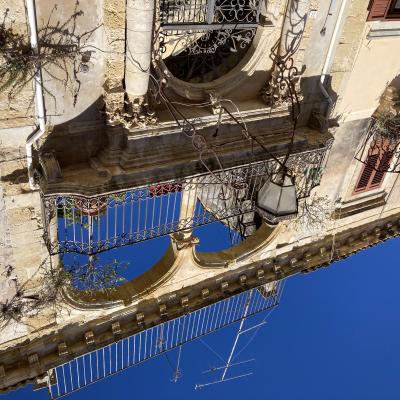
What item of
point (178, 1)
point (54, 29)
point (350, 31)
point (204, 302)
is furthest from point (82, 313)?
point (350, 31)

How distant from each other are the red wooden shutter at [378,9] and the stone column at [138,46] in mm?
4311

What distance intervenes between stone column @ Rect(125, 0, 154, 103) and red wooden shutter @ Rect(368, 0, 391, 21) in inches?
170

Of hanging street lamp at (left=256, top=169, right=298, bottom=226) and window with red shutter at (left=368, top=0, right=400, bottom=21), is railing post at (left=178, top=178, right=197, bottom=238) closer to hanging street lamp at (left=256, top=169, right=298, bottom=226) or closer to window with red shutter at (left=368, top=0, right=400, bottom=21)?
hanging street lamp at (left=256, top=169, right=298, bottom=226)

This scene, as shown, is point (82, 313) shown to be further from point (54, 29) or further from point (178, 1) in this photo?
point (178, 1)

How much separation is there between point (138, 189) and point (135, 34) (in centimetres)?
201

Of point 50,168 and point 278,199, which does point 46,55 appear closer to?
point 50,168

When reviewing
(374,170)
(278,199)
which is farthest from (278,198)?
(374,170)

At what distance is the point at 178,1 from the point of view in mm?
6793

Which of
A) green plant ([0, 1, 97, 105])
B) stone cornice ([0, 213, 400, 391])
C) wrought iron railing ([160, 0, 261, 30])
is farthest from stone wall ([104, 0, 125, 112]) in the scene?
stone cornice ([0, 213, 400, 391])

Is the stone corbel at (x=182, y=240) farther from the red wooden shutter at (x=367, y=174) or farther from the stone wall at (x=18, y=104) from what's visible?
the red wooden shutter at (x=367, y=174)

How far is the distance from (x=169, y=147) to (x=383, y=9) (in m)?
4.70

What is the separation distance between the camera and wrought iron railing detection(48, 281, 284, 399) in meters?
8.55

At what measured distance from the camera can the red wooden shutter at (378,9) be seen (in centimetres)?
792

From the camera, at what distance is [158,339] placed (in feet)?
31.5
